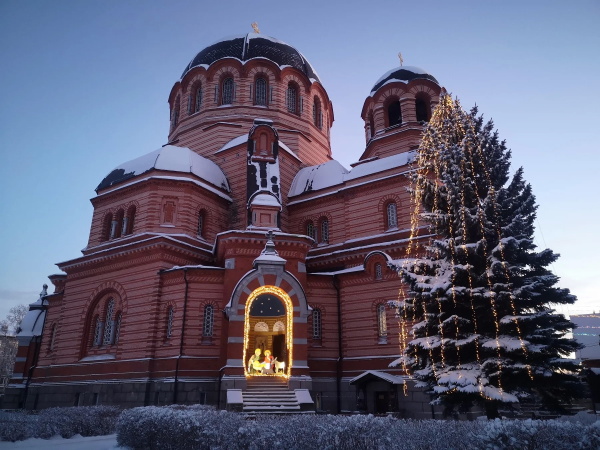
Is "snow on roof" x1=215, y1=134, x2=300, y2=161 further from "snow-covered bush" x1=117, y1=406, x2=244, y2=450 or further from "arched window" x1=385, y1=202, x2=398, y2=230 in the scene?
"snow-covered bush" x1=117, y1=406, x2=244, y2=450

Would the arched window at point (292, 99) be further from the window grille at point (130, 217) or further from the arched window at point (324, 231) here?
the window grille at point (130, 217)

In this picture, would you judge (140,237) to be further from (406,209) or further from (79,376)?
(406,209)

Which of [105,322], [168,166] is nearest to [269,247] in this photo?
[168,166]

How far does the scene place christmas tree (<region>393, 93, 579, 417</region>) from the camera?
10648mm

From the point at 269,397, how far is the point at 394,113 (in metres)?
19.2

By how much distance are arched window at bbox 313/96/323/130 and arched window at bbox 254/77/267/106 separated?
13.7 ft

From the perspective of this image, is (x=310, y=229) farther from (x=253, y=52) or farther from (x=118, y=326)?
(x=253, y=52)

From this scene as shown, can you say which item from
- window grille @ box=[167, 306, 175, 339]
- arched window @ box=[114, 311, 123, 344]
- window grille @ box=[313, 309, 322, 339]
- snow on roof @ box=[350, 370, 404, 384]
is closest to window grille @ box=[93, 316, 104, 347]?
arched window @ box=[114, 311, 123, 344]

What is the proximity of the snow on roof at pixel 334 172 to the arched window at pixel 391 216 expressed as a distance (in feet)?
6.50

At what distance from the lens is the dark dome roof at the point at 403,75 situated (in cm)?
2753

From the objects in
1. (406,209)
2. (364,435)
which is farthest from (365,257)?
(364,435)

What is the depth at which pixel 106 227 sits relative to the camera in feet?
78.8

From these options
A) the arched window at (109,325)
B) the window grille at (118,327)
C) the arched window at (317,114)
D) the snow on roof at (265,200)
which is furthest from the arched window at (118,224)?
the arched window at (317,114)

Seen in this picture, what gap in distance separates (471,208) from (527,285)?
2.52 metres
